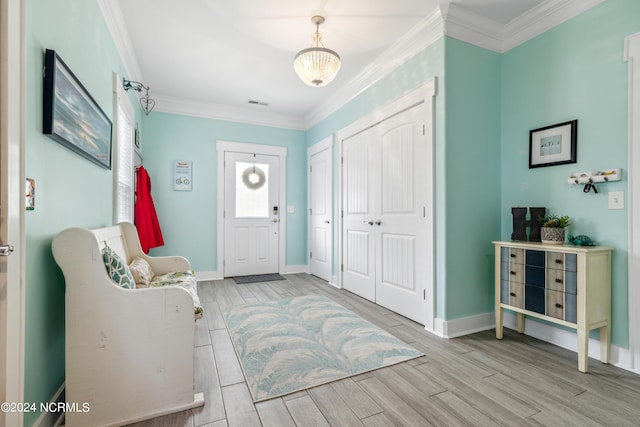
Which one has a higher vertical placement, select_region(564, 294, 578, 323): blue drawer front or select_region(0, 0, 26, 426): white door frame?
select_region(0, 0, 26, 426): white door frame

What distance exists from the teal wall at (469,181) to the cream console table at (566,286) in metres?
0.33

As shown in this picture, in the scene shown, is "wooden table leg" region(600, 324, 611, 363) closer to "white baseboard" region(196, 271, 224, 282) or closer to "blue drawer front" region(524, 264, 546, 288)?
"blue drawer front" region(524, 264, 546, 288)

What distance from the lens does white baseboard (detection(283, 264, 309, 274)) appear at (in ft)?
16.6

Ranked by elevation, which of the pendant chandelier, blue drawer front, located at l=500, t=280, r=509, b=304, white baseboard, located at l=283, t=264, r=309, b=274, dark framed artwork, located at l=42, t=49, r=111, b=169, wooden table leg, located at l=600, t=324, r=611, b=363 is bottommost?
white baseboard, located at l=283, t=264, r=309, b=274

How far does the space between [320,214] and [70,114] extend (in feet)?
11.4

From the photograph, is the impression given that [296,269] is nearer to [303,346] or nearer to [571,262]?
[303,346]

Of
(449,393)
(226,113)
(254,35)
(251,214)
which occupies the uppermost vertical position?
(254,35)

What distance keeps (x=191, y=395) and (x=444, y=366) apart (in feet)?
5.09

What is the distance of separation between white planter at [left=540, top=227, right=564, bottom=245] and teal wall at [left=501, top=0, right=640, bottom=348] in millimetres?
191

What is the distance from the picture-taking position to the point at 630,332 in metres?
1.95

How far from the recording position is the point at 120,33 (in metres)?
2.61

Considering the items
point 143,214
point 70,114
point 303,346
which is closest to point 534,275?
point 303,346

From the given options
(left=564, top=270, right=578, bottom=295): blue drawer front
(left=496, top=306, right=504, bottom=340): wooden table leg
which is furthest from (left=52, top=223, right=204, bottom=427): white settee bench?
(left=564, top=270, right=578, bottom=295): blue drawer front

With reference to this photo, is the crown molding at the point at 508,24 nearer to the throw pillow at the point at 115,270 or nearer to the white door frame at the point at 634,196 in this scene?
the white door frame at the point at 634,196
